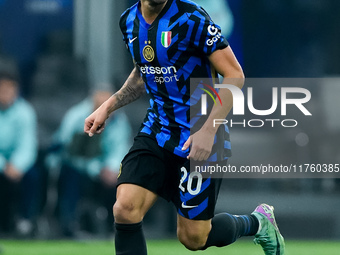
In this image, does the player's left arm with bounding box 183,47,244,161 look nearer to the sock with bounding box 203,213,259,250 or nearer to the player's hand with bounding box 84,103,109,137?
the player's hand with bounding box 84,103,109,137

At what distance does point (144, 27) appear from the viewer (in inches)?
Answer: 230

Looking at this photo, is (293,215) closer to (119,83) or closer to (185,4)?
(119,83)

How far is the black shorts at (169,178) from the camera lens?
5.80 m

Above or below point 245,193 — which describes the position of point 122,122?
above

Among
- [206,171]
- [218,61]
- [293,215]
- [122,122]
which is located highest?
[218,61]

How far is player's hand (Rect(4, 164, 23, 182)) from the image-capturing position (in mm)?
10352

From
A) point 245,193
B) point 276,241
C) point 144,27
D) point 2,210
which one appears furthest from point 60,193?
point 144,27

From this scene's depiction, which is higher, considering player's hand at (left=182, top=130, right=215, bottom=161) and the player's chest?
the player's chest

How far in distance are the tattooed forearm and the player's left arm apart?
0.80 metres

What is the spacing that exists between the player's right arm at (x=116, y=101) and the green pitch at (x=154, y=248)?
112 inches

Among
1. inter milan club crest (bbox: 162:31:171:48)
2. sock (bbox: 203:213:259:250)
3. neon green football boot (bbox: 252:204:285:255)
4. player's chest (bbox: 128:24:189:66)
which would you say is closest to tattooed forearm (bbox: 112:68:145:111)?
player's chest (bbox: 128:24:189:66)

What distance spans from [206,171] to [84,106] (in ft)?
15.7
